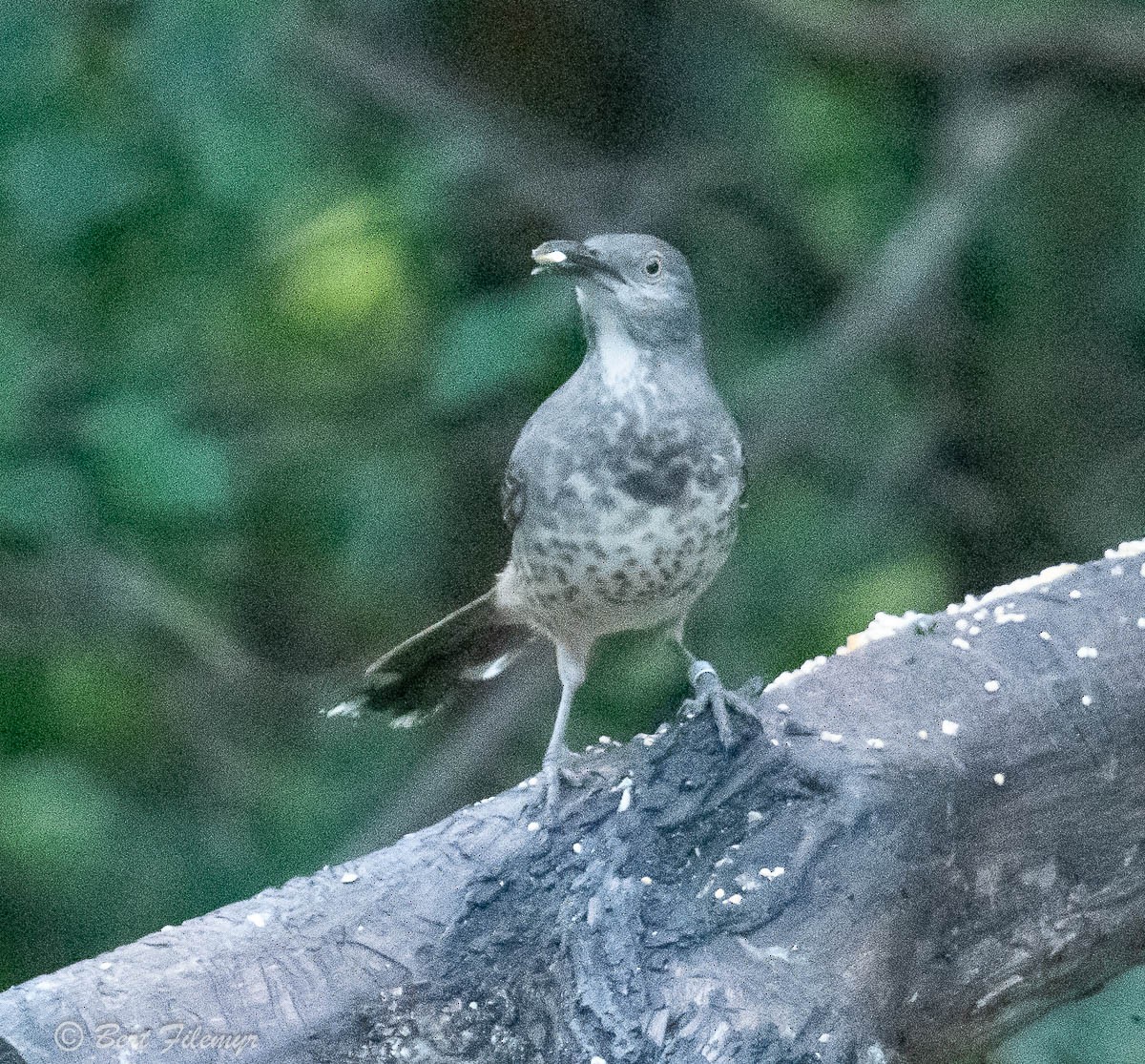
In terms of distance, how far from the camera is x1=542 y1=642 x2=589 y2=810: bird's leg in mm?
2646

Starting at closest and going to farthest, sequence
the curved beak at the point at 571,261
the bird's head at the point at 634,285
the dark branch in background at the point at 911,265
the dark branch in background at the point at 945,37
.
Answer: the curved beak at the point at 571,261 < the bird's head at the point at 634,285 < the dark branch in background at the point at 945,37 < the dark branch in background at the point at 911,265

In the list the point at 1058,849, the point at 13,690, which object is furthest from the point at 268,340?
the point at 1058,849

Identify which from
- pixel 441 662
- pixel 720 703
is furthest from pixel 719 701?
pixel 441 662

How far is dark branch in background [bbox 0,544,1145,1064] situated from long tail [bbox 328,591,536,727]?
1.92 feet

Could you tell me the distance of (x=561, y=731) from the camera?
3.00m

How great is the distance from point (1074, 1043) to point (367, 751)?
6.20 feet

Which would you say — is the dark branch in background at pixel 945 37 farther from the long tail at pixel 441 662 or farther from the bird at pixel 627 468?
the long tail at pixel 441 662

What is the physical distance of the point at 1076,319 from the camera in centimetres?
452

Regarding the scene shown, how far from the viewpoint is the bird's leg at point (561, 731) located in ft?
8.68

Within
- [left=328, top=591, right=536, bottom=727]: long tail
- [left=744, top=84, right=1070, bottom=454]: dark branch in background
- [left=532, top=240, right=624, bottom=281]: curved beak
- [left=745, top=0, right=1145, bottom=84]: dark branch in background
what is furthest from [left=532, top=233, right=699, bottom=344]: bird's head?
[left=745, top=0, right=1145, bottom=84]: dark branch in background

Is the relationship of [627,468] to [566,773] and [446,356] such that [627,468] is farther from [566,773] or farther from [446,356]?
[446,356]

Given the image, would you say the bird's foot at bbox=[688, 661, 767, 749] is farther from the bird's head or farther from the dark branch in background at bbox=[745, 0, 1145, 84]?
the dark branch in background at bbox=[745, 0, 1145, 84]

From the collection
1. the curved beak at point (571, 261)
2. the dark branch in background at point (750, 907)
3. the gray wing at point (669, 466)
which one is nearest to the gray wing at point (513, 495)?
the gray wing at point (669, 466)

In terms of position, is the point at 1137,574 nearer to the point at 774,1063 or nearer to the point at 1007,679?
the point at 1007,679
